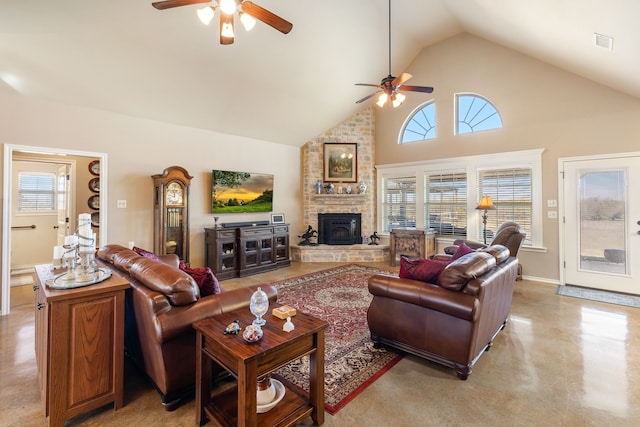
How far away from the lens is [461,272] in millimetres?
2293

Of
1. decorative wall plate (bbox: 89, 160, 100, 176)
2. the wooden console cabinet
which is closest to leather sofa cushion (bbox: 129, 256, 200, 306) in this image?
the wooden console cabinet

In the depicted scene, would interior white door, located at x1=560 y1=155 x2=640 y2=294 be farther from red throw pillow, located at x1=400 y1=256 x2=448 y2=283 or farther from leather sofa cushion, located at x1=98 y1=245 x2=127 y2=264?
leather sofa cushion, located at x1=98 y1=245 x2=127 y2=264

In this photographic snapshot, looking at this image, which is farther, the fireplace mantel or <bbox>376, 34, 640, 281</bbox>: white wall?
the fireplace mantel

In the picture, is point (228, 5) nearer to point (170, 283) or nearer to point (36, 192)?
point (170, 283)

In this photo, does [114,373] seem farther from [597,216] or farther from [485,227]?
[597,216]

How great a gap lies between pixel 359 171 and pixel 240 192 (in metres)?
2.97

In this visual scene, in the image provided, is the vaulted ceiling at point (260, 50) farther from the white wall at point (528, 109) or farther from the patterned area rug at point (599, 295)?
the patterned area rug at point (599, 295)

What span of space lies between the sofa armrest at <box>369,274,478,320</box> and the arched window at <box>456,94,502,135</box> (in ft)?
15.2

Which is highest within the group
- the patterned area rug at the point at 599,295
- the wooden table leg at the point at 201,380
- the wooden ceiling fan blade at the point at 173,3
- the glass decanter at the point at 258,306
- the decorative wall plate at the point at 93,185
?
the wooden ceiling fan blade at the point at 173,3

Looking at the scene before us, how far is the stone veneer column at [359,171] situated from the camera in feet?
23.9

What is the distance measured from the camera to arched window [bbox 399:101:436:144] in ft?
21.6

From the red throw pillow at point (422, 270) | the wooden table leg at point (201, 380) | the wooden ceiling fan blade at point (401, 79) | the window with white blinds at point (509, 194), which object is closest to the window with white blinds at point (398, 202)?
the window with white blinds at point (509, 194)

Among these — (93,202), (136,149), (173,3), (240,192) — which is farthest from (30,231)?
(173,3)

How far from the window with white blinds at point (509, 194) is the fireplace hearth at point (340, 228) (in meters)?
2.63
